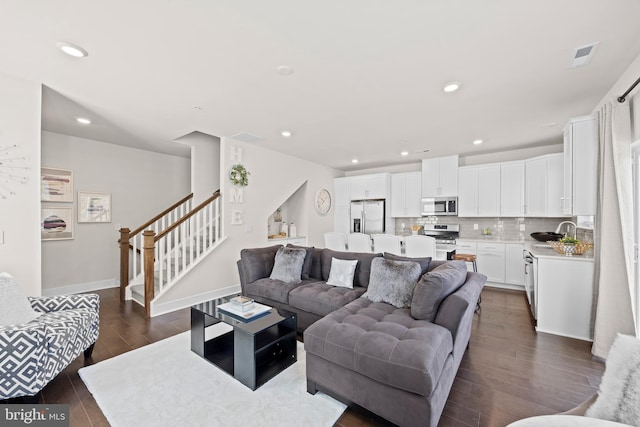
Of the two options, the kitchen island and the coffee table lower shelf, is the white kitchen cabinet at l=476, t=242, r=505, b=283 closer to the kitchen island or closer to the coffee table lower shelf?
the kitchen island

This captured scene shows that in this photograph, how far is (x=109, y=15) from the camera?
176 cm

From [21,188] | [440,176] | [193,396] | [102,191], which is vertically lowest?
[193,396]

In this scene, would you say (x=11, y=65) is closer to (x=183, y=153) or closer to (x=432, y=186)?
(x=183, y=153)

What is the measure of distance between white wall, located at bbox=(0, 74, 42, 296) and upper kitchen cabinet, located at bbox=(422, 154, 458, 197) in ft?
20.3

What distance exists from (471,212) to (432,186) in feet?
3.12

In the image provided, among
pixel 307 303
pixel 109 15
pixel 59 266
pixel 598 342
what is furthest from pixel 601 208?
pixel 59 266

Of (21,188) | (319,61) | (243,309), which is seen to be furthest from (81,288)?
(319,61)

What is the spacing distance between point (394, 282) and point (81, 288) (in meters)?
5.31

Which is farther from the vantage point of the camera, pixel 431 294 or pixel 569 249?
pixel 569 249

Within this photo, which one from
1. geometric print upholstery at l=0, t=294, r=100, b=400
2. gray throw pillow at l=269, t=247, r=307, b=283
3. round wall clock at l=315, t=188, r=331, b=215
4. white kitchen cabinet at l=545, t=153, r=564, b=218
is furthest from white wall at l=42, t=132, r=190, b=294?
white kitchen cabinet at l=545, t=153, r=564, b=218

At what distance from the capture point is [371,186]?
6.68 meters

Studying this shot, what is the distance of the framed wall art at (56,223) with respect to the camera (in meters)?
4.22

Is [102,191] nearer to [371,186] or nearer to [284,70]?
[284,70]

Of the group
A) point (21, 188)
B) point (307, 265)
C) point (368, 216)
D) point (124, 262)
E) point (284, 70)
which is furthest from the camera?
point (368, 216)
